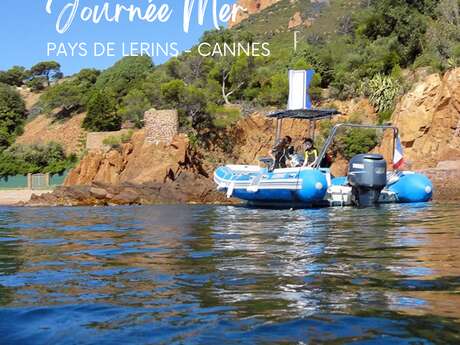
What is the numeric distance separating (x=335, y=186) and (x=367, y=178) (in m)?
1.18

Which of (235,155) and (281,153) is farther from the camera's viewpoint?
(235,155)

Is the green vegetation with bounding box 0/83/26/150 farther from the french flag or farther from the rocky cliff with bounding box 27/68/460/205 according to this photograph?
the french flag

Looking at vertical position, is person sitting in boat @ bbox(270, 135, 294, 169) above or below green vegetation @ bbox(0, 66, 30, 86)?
below

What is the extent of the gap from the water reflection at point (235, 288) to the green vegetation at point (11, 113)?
153 feet

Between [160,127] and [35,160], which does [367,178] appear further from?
[35,160]

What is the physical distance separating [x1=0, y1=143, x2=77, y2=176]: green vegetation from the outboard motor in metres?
24.9

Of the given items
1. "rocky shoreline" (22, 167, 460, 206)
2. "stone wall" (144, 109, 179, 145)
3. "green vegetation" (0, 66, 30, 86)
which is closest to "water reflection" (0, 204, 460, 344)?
"rocky shoreline" (22, 167, 460, 206)

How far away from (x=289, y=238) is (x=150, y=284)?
12.0 ft

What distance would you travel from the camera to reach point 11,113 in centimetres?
5372

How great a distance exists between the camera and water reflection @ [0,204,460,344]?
3215mm

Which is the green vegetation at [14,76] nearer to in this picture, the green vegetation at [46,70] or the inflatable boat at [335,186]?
the green vegetation at [46,70]

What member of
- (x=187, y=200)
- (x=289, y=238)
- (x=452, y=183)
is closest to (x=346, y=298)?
(x=289, y=238)

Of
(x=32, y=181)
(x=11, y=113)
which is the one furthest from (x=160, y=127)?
(x=11, y=113)

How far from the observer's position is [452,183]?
20.4 meters
